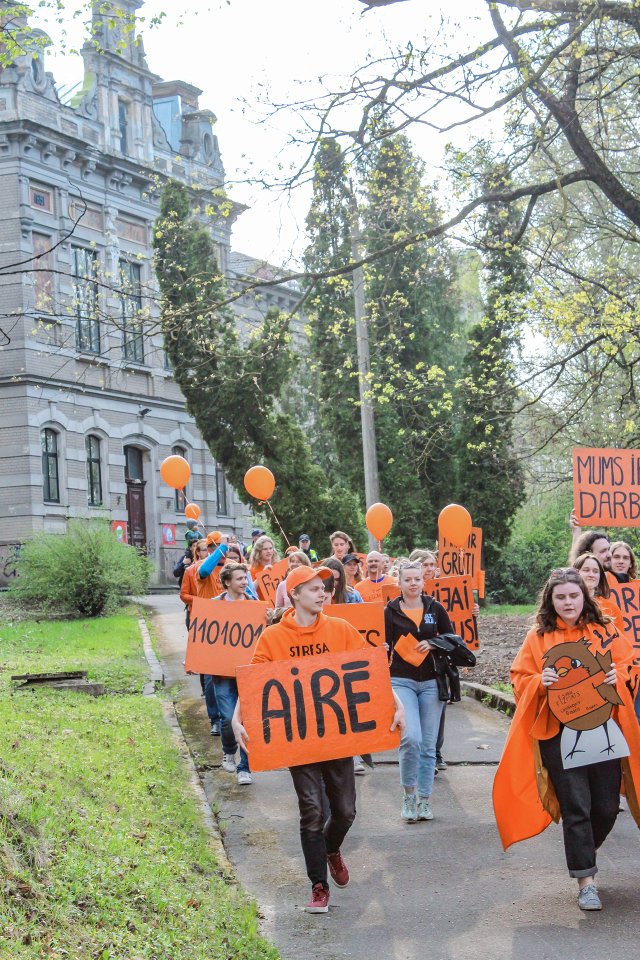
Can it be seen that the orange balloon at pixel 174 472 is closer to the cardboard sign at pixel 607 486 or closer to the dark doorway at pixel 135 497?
the cardboard sign at pixel 607 486

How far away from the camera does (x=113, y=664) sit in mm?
17609

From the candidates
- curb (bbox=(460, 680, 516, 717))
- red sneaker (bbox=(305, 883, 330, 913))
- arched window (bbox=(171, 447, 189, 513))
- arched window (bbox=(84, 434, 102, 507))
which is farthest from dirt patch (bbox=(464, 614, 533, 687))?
arched window (bbox=(171, 447, 189, 513))

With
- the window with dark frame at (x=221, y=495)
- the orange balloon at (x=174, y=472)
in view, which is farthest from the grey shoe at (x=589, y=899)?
the window with dark frame at (x=221, y=495)

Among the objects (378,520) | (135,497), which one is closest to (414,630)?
(378,520)

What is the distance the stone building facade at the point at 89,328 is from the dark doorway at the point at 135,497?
5 centimetres

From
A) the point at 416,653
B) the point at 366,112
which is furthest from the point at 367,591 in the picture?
the point at 366,112

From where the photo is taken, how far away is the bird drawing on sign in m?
6.76

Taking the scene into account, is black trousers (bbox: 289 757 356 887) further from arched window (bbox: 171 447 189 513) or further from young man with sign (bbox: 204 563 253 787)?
arched window (bbox: 171 447 189 513)

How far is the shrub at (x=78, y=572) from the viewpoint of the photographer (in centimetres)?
2655

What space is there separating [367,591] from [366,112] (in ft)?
16.7

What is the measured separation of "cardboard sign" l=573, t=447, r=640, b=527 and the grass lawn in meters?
4.73

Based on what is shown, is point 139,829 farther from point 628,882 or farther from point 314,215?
point 314,215

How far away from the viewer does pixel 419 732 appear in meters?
8.95

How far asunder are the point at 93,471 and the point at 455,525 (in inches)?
1023
